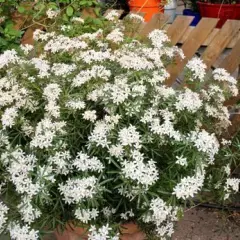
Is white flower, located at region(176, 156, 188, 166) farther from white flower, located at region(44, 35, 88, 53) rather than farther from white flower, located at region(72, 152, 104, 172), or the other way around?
white flower, located at region(44, 35, 88, 53)

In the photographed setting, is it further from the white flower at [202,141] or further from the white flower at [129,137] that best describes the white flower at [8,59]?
the white flower at [202,141]

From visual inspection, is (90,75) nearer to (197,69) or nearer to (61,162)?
(61,162)

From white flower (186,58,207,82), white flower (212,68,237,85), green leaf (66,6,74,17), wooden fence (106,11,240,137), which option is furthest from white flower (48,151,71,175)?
green leaf (66,6,74,17)

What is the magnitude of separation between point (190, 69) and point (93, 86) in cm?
48

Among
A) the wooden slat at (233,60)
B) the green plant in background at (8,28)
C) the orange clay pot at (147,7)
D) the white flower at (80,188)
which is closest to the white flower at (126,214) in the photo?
the white flower at (80,188)

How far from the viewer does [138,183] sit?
61.1 inches

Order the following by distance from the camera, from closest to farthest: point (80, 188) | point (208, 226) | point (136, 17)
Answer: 1. point (80, 188)
2. point (136, 17)
3. point (208, 226)

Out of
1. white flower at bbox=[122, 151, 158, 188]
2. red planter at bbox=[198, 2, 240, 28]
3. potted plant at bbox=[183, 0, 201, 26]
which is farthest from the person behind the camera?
potted plant at bbox=[183, 0, 201, 26]

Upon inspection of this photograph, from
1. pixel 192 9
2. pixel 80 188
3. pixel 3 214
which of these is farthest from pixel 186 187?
pixel 192 9

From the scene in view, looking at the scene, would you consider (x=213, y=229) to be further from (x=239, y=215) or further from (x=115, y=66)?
(x=115, y=66)

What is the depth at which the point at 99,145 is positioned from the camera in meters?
1.65

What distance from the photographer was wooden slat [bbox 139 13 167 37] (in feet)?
9.15

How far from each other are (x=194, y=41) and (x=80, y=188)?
59.2 inches

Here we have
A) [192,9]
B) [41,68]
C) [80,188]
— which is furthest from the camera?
[192,9]
